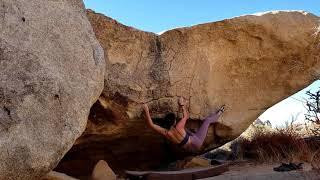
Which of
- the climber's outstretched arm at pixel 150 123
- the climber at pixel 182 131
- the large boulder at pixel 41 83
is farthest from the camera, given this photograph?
the climber at pixel 182 131

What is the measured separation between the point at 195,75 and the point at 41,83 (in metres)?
3.57

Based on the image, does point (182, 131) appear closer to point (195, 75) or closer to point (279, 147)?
point (195, 75)

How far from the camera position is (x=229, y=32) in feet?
24.3

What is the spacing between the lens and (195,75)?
7.36m

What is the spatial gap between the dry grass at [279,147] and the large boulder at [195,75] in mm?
747

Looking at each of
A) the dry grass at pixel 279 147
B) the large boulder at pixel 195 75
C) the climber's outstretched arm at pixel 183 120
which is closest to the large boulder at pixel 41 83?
the large boulder at pixel 195 75

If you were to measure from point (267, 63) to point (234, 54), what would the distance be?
2.15ft

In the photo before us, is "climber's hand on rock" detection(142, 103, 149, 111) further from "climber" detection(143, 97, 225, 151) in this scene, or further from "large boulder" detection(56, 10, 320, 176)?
"large boulder" detection(56, 10, 320, 176)

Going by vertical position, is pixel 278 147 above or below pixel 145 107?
below

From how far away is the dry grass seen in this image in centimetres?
747

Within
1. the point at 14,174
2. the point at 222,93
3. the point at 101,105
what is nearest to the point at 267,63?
the point at 222,93

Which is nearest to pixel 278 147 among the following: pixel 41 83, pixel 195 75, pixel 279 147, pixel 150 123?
pixel 279 147

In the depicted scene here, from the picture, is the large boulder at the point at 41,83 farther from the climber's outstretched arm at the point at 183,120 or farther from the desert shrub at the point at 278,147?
the desert shrub at the point at 278,147

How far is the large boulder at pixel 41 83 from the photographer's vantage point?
3898mm
